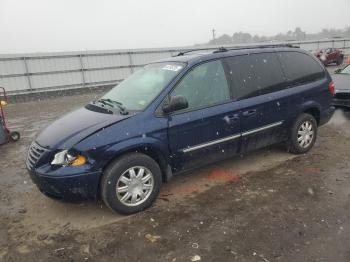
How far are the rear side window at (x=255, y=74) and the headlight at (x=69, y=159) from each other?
2.33 meters

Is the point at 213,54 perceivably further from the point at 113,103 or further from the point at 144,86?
the point at 113,103

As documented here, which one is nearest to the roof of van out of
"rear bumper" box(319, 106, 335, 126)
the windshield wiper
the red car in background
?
the windshield wiper

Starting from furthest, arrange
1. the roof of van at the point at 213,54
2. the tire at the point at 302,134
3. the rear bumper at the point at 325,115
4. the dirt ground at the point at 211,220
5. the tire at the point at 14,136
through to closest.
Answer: the tire at the point at 14,136, the rear bumper at the point at 325,115, the tire at the point at 302,134, the roof of van at the point at 213,54, the dirt ground at the point at 211,220

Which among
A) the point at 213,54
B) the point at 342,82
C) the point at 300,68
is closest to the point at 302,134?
the point at 300,68

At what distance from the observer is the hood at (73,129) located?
3763 mm

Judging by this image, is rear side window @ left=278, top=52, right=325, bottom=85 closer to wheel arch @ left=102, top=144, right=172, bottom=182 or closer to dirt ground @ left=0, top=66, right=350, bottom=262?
dirt ground @ left=0, top=66, right=350, bottom=262

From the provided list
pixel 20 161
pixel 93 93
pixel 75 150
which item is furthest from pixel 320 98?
pixel 93 93

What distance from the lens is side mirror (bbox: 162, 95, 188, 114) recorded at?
13.2 feet

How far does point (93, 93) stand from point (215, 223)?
45.8ft

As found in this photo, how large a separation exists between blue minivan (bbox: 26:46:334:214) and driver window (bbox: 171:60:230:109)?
0.05ft

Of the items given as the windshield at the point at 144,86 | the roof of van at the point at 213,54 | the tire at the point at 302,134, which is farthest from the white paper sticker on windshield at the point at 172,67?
the tire at the point at 302,134

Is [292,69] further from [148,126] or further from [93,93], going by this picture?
[93,93]

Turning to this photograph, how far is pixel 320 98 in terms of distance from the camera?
19.0 ft

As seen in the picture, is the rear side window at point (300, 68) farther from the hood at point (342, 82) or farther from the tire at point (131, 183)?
the tire at point (131, 183)
